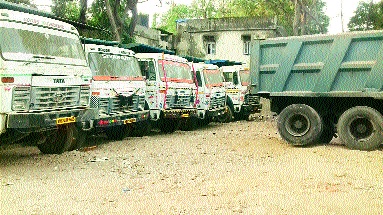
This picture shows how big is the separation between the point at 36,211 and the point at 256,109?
572 inches

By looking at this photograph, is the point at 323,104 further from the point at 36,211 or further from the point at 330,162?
the point at 36,211

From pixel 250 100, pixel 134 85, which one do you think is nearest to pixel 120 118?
pixel 134 85

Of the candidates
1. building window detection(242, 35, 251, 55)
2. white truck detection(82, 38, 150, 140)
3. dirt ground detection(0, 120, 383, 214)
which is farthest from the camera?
building window detection(242, 35, 251, 55)

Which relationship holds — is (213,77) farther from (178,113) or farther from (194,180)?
(194,180)

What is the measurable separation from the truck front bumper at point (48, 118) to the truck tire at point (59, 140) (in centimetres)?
24

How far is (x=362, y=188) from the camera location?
18.7 ft

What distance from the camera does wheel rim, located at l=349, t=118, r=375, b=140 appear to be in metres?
8.73

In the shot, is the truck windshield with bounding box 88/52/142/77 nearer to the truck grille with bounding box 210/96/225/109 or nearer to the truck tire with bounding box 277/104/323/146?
the truck tire with bounding box 277/104/323/146

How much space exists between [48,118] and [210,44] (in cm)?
2712

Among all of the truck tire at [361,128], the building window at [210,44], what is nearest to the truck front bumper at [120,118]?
the truck tire at [361,128]

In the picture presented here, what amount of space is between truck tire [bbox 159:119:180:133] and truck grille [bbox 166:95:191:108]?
62 centimetres

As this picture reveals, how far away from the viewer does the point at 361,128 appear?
28.8 feet

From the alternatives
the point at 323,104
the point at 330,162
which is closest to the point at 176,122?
the point at 323,104

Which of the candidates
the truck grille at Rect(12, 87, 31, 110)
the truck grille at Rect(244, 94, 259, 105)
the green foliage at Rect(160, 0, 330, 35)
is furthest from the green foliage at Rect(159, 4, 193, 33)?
the truck grille at Rect(12, 87, 31, 110)
